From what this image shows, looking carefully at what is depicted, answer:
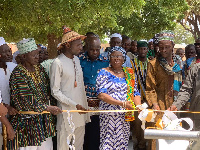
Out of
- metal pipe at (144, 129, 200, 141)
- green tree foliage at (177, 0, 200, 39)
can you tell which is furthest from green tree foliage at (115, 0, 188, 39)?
metal pipe at (144, 129, 200, 141)

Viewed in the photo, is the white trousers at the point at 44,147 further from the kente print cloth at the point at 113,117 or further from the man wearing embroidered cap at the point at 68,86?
the kente print cloth at the point at 113,117

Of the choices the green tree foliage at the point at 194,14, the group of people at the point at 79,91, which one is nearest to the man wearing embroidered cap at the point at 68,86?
the group of people at the point at 79,91

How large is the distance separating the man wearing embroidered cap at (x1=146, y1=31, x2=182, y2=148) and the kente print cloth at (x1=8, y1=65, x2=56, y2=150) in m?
1.63

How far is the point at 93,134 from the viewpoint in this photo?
5.57 meters

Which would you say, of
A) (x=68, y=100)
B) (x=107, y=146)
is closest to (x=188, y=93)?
(x=107, y=146)

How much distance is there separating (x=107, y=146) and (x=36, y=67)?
153 centimetres

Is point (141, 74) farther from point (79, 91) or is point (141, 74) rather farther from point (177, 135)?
point (177, 135)

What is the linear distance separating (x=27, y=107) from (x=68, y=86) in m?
0.82

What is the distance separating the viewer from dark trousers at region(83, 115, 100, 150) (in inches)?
219

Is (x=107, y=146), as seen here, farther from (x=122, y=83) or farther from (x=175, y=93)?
(x=175, y=93)

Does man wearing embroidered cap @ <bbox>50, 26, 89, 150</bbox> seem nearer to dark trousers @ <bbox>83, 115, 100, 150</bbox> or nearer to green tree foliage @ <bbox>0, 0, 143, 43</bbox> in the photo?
dark trousers @ <bbox>83, 115, 100, 150</bbox>

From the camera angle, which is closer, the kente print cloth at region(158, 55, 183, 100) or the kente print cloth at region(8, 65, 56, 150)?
the kente print cloth at region(8, 65, 56, 150)

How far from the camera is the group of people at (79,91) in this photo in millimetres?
4328

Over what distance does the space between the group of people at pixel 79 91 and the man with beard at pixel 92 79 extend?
0.05ft
